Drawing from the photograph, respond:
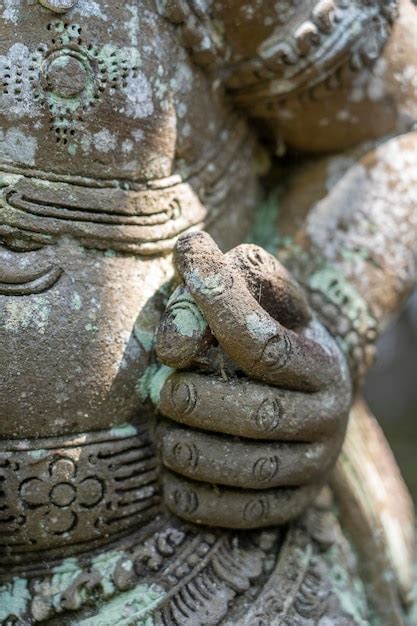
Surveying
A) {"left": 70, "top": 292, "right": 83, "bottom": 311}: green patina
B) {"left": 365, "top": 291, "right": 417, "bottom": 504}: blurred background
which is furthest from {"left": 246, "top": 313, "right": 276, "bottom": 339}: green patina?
{"left": 365, "top": 291, "right": 417, "bottom": 504}: blurred background

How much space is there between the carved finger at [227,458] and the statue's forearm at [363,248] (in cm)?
26

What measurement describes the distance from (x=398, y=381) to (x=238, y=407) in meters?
3.85

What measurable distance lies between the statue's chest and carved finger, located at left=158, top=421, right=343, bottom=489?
36cm

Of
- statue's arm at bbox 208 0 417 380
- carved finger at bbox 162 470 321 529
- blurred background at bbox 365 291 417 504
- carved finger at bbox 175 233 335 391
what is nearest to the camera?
carved finger at bbox 175 233 335 391

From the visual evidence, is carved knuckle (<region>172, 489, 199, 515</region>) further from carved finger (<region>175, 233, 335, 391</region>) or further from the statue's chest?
the statue's chest

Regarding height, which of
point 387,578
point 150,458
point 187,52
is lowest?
point 387,578

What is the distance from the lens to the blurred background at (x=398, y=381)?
174 inches

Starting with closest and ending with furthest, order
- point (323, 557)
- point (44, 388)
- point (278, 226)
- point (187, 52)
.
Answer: point (44, 388) < point (187, 52) < point (323, 557) < point (278, 226)

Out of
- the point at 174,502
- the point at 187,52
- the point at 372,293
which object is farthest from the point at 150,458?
the point at 187,52

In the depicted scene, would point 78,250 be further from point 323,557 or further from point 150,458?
point 323,557

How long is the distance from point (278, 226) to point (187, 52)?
0.36 m

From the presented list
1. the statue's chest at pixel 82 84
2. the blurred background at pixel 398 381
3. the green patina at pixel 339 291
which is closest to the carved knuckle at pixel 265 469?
the green patina at pixel 339 291

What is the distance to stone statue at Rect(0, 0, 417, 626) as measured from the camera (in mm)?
1086

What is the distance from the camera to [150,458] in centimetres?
116
